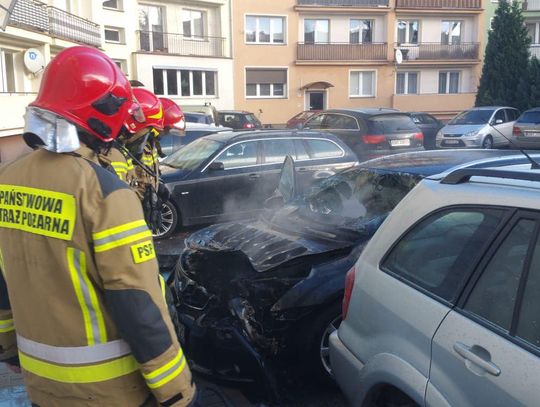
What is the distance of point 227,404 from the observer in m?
3.23

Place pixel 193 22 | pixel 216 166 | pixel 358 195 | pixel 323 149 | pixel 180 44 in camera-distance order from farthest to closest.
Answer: pixel 193 22 → pixel 180 44 → pixel 323 149 → pixel 216 166 → pixel 358 195

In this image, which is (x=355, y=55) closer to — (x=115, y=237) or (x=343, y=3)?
(x=343, y=3)

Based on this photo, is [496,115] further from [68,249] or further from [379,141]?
[68,249]

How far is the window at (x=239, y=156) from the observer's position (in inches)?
310

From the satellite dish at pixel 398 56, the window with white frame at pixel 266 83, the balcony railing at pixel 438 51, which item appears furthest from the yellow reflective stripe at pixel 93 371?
the balcony railing at pixel 438 51

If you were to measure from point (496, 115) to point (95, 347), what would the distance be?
18.9m

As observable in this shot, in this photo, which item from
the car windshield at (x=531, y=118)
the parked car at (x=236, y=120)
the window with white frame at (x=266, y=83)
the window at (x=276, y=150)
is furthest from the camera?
the window with white frame at (x=266, y=83)

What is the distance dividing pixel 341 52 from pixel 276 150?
24.5 m

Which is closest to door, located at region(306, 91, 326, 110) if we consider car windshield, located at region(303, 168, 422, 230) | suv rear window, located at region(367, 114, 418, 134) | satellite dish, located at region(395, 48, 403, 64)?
satellite dish, located at region(395, 48, 403, 64)

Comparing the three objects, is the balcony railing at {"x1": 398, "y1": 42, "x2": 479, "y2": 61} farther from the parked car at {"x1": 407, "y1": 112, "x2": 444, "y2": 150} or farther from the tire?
the tire

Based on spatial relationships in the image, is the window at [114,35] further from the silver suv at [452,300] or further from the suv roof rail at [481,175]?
the suv roof rail at [481,175]

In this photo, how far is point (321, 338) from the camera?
3320 millimetres

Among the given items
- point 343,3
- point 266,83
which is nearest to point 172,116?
point 266,83

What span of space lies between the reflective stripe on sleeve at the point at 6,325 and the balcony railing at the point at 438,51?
105ft
